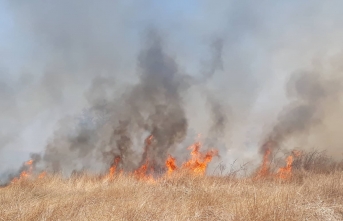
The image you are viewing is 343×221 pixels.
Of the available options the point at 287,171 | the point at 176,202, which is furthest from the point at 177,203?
the point at 287,171

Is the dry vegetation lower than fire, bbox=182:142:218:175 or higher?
lower

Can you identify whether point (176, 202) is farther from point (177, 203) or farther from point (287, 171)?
point (287, 171)

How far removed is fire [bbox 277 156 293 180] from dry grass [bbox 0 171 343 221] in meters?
2.71

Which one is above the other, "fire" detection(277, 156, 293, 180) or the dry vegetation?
"fire" detection(277, 156, 293, 180)

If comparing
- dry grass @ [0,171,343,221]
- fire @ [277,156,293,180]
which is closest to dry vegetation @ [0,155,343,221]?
dry grass @ [0,171,343,221]

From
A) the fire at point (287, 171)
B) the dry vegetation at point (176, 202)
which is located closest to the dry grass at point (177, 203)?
the dry vegetation at point (176, 202)

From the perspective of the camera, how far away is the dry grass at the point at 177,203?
557 cm

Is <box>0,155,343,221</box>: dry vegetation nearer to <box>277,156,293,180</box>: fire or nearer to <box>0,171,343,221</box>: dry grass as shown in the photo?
<box>0,171,343,221</box>: dry grass

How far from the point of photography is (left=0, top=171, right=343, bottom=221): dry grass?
5570mm

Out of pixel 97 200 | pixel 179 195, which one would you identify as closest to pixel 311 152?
pixel 179 195

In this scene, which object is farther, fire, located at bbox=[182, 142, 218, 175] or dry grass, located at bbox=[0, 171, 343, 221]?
fire, located at bbox=[182, 142, 218, 175]

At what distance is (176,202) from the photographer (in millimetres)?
6867

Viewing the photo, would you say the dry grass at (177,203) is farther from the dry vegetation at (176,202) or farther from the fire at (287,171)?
the fire at (287,171)

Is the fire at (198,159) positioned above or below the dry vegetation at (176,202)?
above
